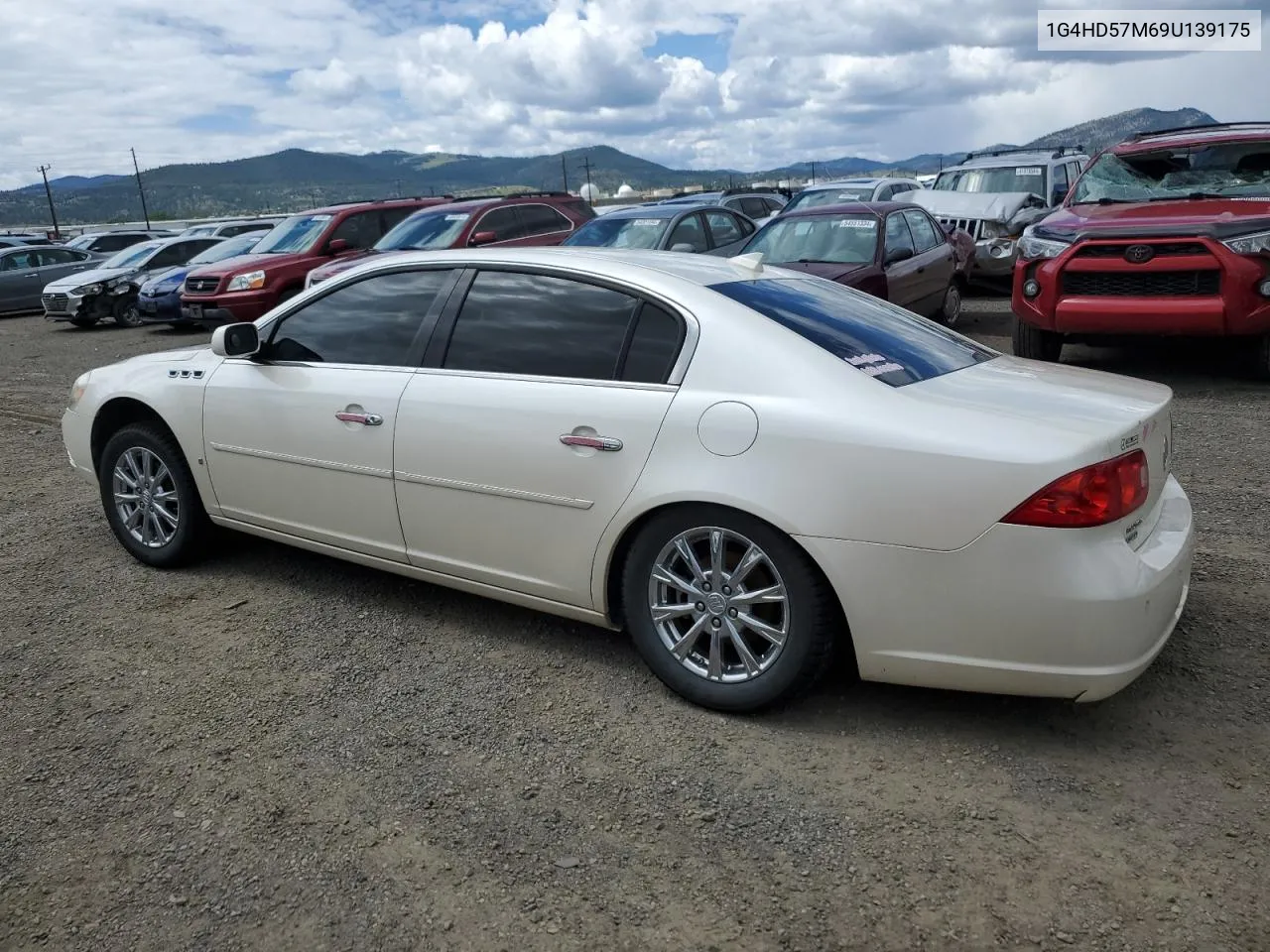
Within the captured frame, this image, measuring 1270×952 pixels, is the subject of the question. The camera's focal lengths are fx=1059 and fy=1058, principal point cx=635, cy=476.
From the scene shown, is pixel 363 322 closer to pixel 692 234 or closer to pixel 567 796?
pixel 567 796

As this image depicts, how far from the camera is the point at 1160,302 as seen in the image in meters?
7.61

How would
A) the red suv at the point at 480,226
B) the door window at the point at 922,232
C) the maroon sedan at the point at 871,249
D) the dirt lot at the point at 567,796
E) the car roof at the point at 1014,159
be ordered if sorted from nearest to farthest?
1. the dirt lot at the point at 567,796
2. the maroon sedan at the point at 871,249
3. the door window at the point at 922,232
4. the red suv at the point at 480,226
5. the car roof at the point at 1014,159

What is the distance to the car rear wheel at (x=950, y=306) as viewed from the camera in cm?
1127

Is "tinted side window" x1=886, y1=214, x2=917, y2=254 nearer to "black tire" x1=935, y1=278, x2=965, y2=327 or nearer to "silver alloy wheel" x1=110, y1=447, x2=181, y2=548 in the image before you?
"black tire" x1=935, y1=278, x2=965, y2=327

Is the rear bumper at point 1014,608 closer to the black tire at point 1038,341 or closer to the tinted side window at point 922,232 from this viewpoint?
the black tire at point 1038,341

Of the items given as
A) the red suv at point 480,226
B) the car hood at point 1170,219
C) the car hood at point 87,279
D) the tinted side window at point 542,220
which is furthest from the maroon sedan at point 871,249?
the car hood at point 87,279

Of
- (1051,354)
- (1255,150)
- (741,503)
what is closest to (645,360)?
(741,503)

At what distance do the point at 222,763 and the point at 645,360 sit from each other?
182cm

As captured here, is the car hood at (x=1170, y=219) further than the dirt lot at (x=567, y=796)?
Yes

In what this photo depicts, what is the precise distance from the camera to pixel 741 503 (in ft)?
10.2

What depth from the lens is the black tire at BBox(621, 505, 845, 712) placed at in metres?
3.12

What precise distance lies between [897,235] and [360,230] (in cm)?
809

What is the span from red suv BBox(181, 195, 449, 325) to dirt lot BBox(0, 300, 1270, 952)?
10.1 metres

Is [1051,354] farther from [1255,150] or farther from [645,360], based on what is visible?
[645,360]
